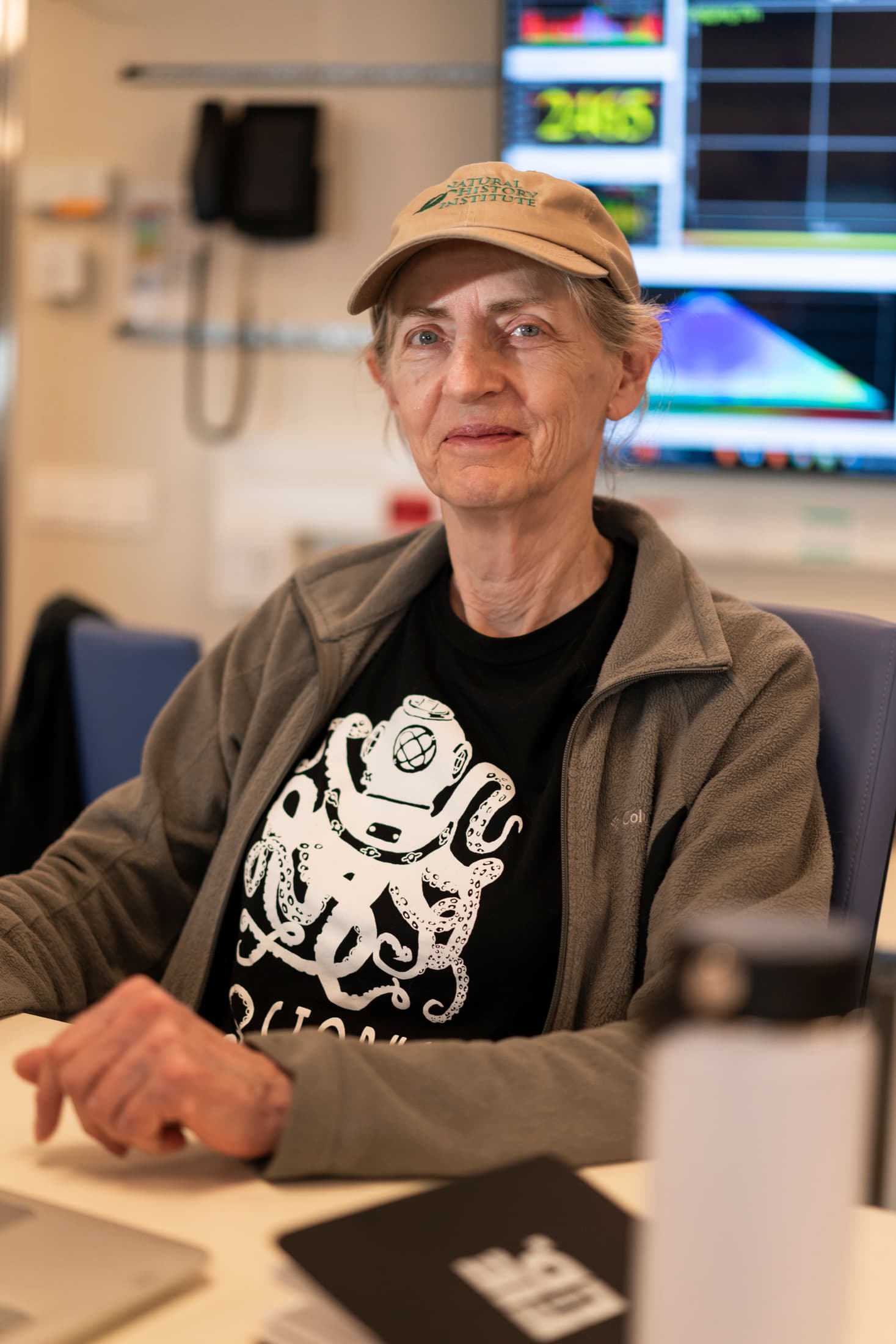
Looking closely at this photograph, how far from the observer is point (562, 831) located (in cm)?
124

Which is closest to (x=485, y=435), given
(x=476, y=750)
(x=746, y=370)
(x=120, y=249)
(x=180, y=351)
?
(x=476, y=750)

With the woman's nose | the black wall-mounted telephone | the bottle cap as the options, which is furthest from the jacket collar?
the black wall-mounted telephone

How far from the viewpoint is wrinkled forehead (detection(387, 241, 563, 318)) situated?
134cm

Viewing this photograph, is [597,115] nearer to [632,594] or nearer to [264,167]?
[264,167]

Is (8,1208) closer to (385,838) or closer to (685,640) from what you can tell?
(385,838)

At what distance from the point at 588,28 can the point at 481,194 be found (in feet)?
5.09

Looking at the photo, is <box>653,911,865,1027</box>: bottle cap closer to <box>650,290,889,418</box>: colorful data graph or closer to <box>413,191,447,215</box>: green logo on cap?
<box>413,191,447,215</box>: green logo on cap

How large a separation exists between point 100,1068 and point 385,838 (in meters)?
0.48

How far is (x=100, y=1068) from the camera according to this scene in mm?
868

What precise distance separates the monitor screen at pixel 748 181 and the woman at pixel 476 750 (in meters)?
1.26

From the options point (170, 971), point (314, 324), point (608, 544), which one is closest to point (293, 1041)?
point (170, 971)

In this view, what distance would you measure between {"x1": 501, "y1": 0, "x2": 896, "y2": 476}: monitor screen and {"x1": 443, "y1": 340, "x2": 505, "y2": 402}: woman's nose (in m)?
1.27

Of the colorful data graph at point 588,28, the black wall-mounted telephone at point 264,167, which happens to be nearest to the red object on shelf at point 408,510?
the black wall-mounted telephone at point 264,167

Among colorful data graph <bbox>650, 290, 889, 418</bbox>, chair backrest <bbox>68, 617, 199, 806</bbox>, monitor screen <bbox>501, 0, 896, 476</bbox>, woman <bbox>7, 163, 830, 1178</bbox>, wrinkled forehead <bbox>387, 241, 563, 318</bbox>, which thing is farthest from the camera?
colorful data graph <bbox>650, 290, 889, 418</bbox>
